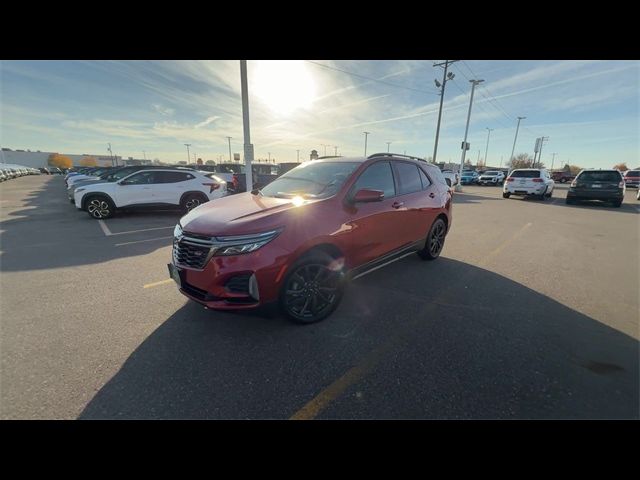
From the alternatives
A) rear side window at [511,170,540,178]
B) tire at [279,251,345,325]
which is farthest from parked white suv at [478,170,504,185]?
tire at [279,251,345,325]

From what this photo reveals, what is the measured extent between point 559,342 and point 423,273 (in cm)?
199

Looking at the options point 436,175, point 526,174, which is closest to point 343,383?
point 436,175

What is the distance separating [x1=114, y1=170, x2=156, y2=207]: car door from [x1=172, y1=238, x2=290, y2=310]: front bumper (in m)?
8.23

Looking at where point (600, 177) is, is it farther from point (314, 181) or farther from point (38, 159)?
point (38, 159)

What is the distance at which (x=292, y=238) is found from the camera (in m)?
2.71

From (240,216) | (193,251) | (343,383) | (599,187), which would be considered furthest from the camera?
(599,187)

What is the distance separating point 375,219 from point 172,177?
8.51 m

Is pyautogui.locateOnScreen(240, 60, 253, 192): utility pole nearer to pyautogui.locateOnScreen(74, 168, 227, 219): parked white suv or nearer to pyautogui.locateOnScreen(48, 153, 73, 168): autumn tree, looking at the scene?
pyautogui.locateOnScreen(74, 168, 227, 219): parked white suv

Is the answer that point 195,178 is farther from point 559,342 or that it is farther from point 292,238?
point 559,342

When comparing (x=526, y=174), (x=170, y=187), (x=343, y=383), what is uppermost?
(x=526, y=174)

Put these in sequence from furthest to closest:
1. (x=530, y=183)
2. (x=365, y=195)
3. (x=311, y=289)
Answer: (x=530, y=183)
(x=365, y=195)
(x=311, y=289)

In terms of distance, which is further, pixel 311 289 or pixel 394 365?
pixel 311 289

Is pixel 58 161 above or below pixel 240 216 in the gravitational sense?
above

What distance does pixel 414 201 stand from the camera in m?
4.36
